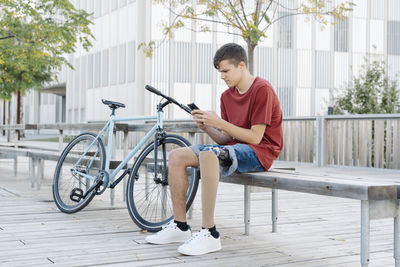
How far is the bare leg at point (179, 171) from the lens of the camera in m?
4.04

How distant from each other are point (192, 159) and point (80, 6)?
101 ft

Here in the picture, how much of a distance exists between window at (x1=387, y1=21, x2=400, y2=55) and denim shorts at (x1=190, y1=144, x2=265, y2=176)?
90.4 ft

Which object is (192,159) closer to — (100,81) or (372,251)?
(372,251)

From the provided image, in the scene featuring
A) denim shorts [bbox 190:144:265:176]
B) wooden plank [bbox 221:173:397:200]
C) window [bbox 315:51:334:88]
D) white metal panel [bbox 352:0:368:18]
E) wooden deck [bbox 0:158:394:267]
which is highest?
white metal panel [bbox 352:0:368:18]

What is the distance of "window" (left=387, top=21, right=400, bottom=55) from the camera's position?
29.5 m

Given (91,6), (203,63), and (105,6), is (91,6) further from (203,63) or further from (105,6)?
(203,63)

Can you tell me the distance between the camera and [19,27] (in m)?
12.5

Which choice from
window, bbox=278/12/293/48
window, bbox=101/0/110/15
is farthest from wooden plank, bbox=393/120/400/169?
window, bbox=101/0/110/15

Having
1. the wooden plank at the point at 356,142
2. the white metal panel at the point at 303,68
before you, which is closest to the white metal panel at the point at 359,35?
the white metal panel at the point at 303,68

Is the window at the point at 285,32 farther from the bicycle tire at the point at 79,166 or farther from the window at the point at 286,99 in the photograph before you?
the bicycle tire at the point at 79,166

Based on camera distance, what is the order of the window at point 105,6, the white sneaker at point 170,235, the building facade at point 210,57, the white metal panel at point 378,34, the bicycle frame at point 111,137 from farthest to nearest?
the window at point 105,6, the white metal panel at point 378,34, the building facade at point 210,57, the bicycle frame at point 111,137, the white sneaker at point 170,235

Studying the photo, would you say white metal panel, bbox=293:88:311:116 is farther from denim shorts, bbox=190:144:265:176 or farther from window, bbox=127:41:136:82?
→ denim shorts, bbox=190:144:265:176

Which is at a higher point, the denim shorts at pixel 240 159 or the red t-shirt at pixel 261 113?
the red t-shirt at pixel 261 113

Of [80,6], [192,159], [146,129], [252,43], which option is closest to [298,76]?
[80,6]
